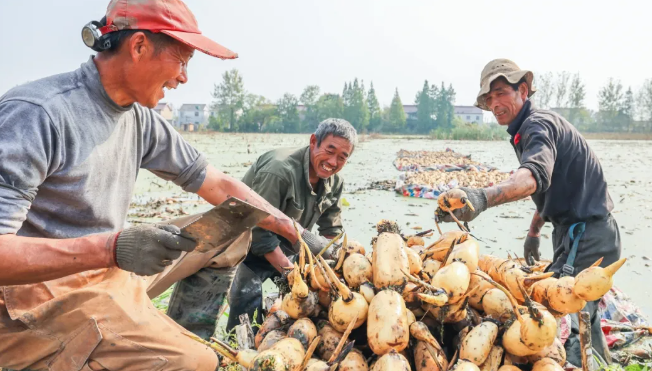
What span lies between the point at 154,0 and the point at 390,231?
1.53 m

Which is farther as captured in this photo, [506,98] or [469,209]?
[506,98]

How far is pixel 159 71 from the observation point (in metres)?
1.92

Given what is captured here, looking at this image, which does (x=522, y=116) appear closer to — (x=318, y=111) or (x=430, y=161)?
(x=430, y=161)

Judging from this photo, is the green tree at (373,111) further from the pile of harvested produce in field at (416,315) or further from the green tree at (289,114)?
the pile of harvested produce in field at (416,315)

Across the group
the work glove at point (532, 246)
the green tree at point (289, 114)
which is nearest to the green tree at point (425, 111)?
the green tree at point (289, 114)

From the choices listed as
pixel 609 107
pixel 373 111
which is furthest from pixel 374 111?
pixel 609 107

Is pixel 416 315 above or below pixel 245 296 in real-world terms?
above

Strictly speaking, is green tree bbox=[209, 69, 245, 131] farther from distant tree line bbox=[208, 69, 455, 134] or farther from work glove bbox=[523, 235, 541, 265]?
work glove bbox=[523, 235, 541, 265]

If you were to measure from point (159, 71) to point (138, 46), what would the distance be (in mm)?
127

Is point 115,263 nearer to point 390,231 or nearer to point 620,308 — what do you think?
point 390,231

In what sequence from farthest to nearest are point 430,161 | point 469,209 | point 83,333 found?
1. point 430,161
2. point 469,209
3. point 83,333

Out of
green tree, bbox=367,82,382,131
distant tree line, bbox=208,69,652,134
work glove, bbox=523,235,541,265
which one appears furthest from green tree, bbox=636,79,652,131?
work glove, bbox=523,235,541,265

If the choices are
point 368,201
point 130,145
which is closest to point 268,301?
point 130,145

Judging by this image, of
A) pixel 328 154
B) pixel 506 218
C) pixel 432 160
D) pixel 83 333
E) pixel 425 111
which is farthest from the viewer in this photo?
pixel 425 111
